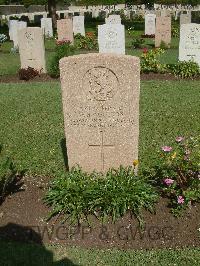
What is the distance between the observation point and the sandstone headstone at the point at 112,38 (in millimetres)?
14359

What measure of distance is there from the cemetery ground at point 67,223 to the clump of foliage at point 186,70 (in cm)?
258

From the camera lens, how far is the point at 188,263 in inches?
167

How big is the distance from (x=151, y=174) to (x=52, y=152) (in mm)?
2000

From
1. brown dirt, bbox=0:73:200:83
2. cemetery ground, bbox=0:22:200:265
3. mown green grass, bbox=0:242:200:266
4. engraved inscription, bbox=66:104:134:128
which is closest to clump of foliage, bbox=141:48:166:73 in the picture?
brown dirt, bbox=0:73:200:83

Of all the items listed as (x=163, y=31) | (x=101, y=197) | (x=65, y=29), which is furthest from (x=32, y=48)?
(x=101, y=197)

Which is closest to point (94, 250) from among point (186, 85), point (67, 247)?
point (67, 247)

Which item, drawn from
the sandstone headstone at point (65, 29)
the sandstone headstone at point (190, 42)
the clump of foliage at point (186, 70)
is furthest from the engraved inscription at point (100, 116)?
the sandstone headstone at point (65, 29)

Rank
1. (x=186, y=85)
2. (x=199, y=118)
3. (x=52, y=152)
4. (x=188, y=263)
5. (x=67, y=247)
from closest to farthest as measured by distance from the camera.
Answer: (x=188, y=263), (x=67, y=247), (x=52, y=152), (x=199, y=118), (x=186, y=85)

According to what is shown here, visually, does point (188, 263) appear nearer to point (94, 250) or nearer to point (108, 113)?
point (94, 250)

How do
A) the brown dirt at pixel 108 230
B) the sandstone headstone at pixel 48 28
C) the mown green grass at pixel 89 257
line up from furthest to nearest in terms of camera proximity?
the sandstone headstone at pixel 48 28, the brown dirt at pixel 108 230, the mown green grass at pixel 89 257

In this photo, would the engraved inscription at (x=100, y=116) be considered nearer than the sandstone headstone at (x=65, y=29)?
Yes

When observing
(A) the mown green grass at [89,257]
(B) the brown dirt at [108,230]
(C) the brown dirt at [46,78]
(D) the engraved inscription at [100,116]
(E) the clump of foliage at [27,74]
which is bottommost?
(A) the mown green grass at [89,257]

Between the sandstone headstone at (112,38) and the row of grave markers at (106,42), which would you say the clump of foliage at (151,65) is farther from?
the sandstone headstone at (112,38)

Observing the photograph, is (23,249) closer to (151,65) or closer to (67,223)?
(67,223)
